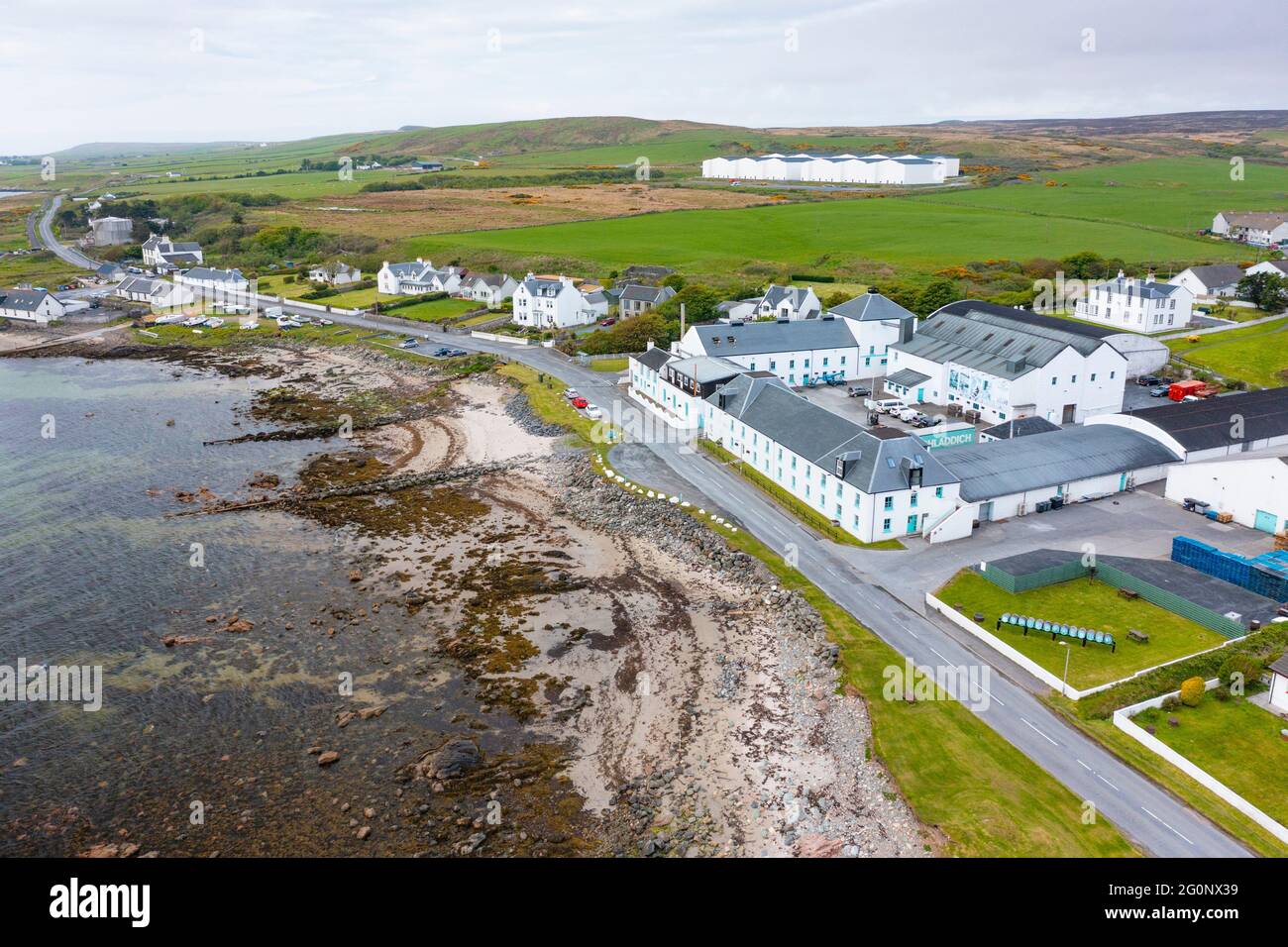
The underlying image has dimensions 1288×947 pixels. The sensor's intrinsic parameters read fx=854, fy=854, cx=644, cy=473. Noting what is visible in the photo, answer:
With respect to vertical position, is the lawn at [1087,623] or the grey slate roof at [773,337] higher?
the grey slate roof at [773,337]

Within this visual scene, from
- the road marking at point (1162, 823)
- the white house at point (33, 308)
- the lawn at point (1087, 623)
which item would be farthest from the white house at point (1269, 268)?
the white house at point (33, 308)

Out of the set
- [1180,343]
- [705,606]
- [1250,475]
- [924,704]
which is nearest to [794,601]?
[705,606]

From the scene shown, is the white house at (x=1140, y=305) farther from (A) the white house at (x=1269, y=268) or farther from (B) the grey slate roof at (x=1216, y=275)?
(A) the white house at (x=1269, y=268)

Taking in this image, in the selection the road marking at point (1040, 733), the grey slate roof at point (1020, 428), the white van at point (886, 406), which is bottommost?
the road marking at point (1040, 733)

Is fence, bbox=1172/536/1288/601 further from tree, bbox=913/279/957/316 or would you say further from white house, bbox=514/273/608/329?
white house, bbox=514/273/608/329

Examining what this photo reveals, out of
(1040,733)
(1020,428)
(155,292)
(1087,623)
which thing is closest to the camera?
(1040,733)

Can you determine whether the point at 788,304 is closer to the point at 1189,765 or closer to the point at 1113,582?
the point at 1113,582

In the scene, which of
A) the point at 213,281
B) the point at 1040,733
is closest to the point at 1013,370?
the point at 1040,733
